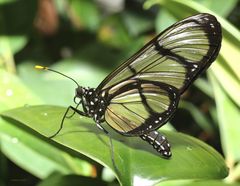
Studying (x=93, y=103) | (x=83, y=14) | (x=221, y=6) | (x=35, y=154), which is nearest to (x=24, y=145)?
(x=35, y=154)

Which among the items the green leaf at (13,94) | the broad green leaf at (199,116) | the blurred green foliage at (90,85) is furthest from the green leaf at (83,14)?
the green leaf at (13,94)

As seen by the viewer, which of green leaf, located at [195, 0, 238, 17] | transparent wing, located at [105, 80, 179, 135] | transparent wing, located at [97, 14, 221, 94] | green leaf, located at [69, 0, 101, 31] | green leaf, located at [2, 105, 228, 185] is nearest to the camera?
green leaf, located at [2, 105, 228, 185]

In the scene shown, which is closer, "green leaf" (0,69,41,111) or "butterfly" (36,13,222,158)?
"butterfly" (36,13,222,158)

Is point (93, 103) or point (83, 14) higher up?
point (93, 103)

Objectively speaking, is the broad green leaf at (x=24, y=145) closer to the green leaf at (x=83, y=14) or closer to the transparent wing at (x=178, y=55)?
the transparent wing at (x=178, y=55)

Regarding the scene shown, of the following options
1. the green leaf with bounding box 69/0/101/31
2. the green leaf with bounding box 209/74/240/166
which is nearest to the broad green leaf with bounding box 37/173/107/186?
the green leaf with bounding box 209/74/240/166

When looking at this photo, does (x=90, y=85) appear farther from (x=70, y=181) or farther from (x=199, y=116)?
(x=70, y=181)

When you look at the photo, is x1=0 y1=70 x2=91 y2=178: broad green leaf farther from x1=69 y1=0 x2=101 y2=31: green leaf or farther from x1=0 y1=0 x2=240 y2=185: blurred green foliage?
x1=69 y1=0 x2=101 y2=31: green leaf

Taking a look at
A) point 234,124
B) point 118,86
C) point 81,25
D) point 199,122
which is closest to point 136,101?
point 118,86
